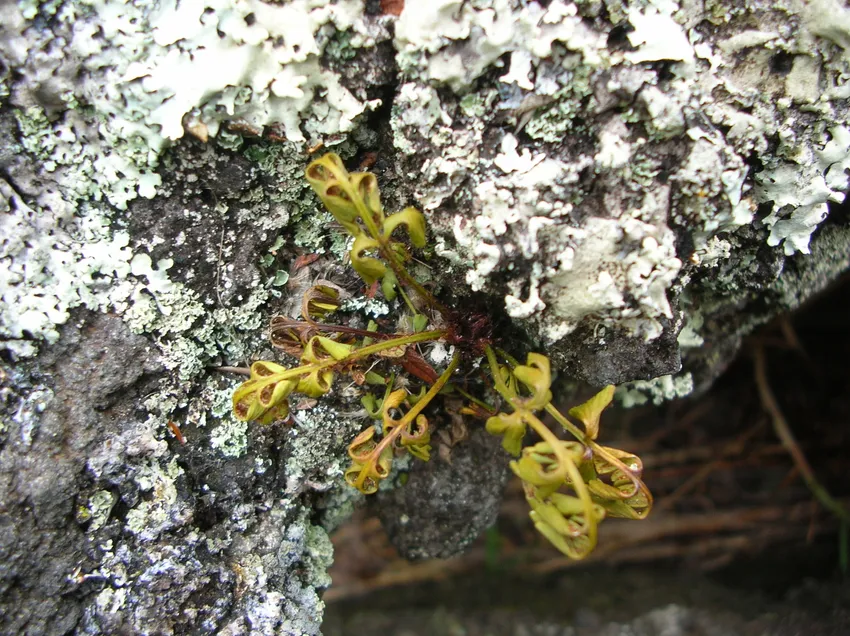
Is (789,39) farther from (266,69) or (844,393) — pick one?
(844,393)

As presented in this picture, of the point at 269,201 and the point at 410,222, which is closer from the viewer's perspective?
the point at 410,222

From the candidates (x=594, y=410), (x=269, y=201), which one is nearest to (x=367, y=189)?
(x=269, y=201)

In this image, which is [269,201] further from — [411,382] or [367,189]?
[411,382]

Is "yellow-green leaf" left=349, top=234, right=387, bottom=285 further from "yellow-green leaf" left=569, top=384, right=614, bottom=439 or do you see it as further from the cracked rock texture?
"yellow-green leaf" left=569, top=384, right=614, bottom=439

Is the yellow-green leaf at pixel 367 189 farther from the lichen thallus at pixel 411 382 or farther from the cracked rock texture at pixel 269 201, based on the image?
the cracked rock texture at pixel 269 201

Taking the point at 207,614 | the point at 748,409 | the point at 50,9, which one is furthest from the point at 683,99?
the point at 748,409

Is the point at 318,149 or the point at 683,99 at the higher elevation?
the point at 683,99

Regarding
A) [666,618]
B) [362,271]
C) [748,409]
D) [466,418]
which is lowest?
[666,618]

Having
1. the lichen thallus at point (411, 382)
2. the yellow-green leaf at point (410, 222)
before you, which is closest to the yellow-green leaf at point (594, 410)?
the lichen thallus at point (411, 382)
